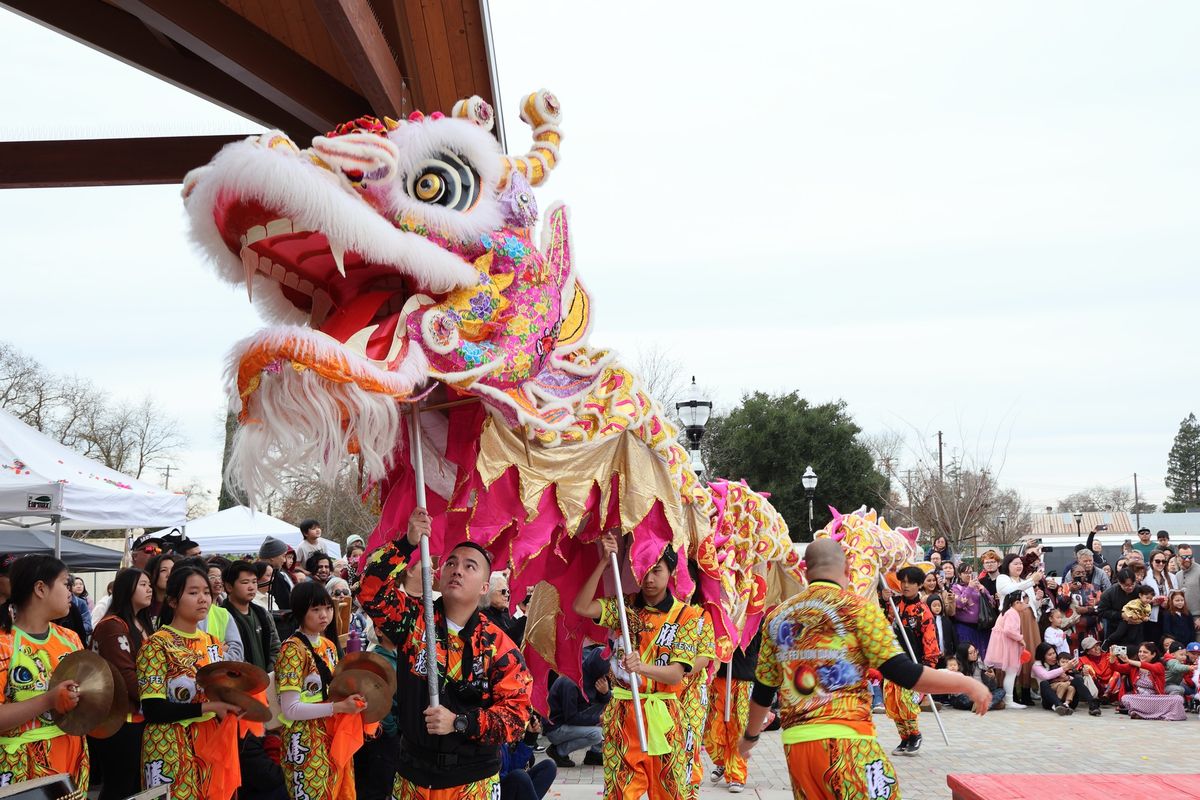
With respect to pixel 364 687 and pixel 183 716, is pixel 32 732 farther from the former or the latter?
pixel 364 687

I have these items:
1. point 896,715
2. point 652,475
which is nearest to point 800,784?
point 652,475

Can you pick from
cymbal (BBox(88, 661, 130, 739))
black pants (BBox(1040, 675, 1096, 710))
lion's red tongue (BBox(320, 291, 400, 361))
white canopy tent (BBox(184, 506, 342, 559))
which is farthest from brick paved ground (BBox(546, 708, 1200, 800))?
white canopy tent (BBox(184, 506, 342, 559))

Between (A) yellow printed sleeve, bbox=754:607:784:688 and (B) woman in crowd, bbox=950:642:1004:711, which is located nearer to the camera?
(A) yellow printed sleeve, bbox=754:607:784:688

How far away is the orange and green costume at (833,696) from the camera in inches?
146

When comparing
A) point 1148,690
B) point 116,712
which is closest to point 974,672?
point 1148,690

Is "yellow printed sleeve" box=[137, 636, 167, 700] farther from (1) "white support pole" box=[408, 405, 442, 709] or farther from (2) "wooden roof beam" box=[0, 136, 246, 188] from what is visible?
(2) "wooden roof beam" box=[0, 136, 246, 188]

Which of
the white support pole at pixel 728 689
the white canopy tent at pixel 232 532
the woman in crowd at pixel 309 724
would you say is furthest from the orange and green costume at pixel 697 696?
the white canopy tent at pixel 232 532

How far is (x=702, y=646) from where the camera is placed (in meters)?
5.01

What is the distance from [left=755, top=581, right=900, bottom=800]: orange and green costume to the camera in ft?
12.2

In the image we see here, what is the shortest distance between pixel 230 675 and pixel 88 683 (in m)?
0.52

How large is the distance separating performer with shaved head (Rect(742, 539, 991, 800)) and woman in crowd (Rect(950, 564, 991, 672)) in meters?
9.51

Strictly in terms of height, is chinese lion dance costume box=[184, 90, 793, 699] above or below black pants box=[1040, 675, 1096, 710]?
above

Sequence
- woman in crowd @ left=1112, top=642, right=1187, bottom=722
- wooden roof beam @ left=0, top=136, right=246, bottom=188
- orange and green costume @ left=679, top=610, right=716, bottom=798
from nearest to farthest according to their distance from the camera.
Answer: wooden roof beam @ left=0, top=136, right=246, bottom=188 → orange and green costume @ left=679, top=610, right=716, bottom=798 → woman in crowd @ left=1112, top=642, right=1187, bottom=722

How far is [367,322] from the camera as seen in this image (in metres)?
3.02
